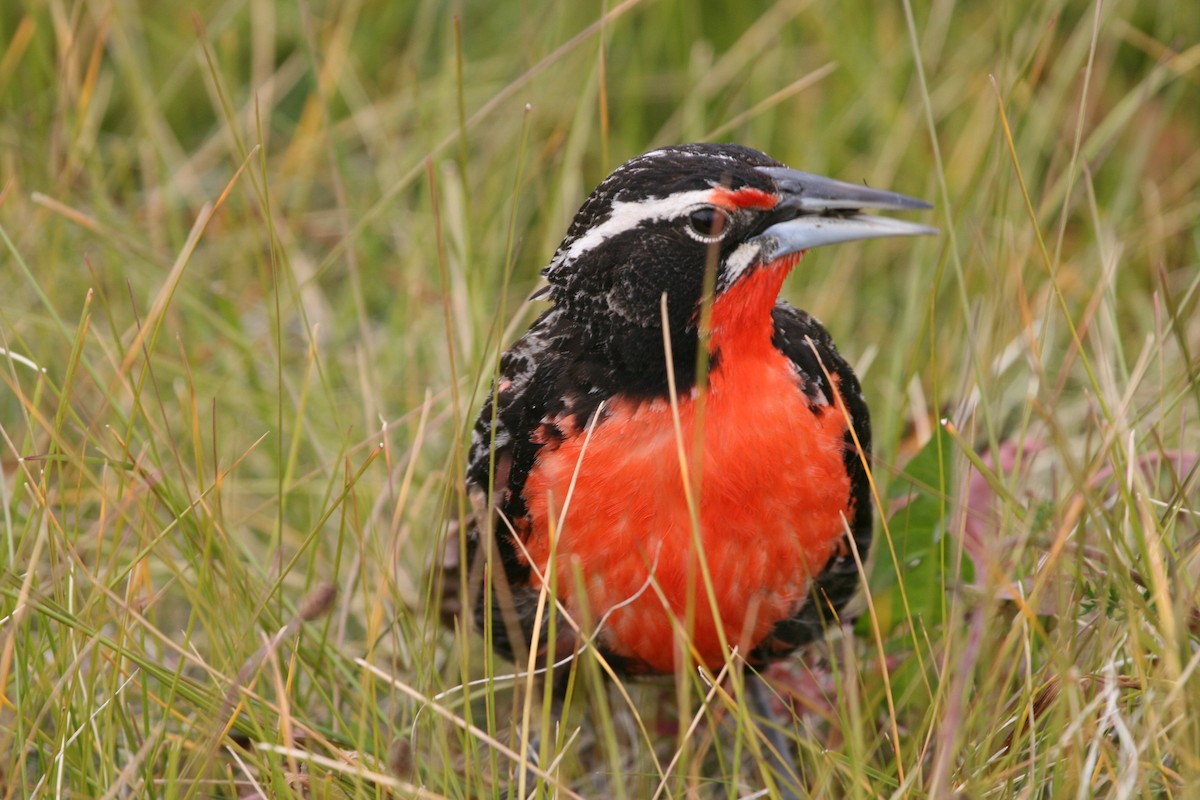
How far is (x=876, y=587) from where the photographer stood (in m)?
3.81

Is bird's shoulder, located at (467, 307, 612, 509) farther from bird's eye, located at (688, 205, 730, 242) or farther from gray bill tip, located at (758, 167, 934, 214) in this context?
gray bill tip, located at (758, 167, 934, 214)

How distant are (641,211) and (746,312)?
0.32 metres

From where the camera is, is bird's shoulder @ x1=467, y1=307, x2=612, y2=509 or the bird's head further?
bird's shoulder @ x1=467, y1=307, x2=612, y2=509

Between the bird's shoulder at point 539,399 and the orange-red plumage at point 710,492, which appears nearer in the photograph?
the orange-red plumage at point 710,492

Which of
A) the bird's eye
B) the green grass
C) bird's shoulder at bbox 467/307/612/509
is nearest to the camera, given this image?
the green grass

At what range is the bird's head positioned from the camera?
308 centimetres

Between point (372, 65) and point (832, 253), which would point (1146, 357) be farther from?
point (372, 65)

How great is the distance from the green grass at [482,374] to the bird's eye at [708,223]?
402 millimetres

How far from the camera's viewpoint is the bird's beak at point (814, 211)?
311 cm

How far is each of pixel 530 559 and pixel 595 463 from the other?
25cm

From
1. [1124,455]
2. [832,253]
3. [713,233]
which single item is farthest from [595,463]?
[832,253]

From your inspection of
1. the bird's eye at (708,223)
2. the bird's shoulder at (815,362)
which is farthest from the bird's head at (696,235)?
the bird's shoulder at (815,362)

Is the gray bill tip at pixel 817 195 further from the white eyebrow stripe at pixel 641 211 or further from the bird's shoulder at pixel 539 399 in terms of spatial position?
the bird's shoulder at pixel 539 399

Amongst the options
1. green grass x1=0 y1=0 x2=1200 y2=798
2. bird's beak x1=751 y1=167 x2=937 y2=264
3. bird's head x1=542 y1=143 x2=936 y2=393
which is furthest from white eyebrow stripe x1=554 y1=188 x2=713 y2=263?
green grass x1=0 y1=0 x2=1200 y2=798
